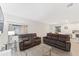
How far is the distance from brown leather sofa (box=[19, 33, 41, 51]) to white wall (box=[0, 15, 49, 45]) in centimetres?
8

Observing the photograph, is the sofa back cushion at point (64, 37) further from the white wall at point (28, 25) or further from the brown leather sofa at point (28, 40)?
the brown leather sofa at point (28, 40)

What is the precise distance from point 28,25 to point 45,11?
0.39 metres

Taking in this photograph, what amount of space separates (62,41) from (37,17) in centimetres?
62

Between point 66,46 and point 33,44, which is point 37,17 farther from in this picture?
point 66,46

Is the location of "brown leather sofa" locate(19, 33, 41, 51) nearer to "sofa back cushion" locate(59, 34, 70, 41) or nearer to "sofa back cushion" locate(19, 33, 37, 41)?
"sofa back cushion" locate(19, 33, 37, 41)

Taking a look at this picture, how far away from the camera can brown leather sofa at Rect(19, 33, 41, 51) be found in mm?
1423

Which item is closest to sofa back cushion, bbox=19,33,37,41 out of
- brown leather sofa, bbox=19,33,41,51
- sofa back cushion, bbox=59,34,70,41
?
brown leather sofa, bbox=19,33,41,51

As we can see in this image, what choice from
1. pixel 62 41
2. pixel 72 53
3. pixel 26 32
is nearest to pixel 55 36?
pixel 62 41

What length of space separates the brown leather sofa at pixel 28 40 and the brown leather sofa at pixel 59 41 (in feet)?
0.49

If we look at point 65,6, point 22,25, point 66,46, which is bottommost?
point 66,46

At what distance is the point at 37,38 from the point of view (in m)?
1.48

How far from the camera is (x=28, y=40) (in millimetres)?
1473

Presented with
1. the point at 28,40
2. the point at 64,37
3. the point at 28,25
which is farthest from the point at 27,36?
the point at 64,37

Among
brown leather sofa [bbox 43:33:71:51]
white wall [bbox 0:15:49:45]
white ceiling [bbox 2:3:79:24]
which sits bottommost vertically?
brown leather sofa [bbox 43:33:71:51]
